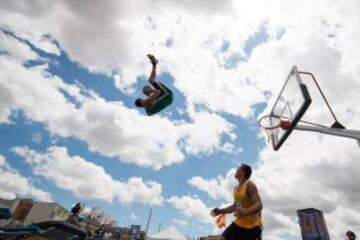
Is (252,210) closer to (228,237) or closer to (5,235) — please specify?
(228,237)

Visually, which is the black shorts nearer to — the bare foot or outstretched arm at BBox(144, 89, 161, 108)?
outstretched arm at BBox(144, 89, 161, 108)

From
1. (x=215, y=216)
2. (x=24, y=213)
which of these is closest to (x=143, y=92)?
(x=215, y=216)

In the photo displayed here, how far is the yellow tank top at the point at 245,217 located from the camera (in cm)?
414

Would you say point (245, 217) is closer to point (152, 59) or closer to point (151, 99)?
point (151, 99)

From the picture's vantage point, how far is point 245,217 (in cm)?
419

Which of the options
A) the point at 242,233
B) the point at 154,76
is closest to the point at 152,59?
the point at 154,76

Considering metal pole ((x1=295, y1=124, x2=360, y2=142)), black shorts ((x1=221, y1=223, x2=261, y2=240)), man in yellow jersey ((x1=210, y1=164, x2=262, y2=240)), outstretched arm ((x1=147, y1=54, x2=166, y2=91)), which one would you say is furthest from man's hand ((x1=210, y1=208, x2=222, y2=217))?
metal pole ((x1=295, y1=124, x2=360, y2=142))

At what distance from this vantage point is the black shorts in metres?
4.10

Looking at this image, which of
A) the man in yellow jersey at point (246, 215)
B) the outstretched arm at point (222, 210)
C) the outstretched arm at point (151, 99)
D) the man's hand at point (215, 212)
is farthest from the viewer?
the outstretched arm at point (151, 99)

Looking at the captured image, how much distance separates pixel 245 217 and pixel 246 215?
23 cm

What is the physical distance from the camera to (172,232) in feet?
83.6

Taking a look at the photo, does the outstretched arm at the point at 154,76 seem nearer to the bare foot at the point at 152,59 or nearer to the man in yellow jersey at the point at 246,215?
the bare foot at the point at 152,59

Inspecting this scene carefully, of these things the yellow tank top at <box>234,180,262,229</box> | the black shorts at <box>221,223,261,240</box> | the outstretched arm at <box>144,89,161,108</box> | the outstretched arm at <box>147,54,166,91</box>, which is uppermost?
the outstretched arm at <box>147,54,166,91</box>

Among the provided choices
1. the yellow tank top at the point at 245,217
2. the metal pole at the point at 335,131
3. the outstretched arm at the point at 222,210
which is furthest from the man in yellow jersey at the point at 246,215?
the metal pole at the point at 335,131
